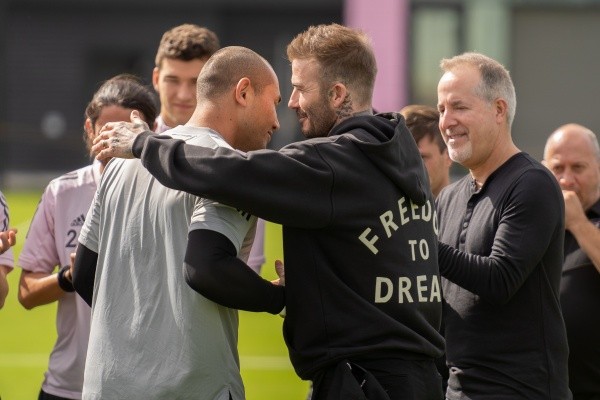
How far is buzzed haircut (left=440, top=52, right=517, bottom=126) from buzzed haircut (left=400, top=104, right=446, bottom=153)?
0.69 meters

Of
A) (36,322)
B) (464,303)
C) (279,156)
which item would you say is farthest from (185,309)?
(36,322)

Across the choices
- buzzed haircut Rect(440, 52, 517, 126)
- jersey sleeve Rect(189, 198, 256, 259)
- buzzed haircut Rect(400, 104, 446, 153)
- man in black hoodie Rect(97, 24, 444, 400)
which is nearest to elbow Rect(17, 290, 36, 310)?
man in black hoodie Rect(97, 24, 444, 400)

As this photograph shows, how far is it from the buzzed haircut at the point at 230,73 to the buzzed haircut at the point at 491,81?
101 cm

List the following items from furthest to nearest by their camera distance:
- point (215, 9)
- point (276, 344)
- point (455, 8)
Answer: point (215, 9) → point (455, 8) → point (276, 344)

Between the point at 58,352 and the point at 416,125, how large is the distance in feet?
5.89

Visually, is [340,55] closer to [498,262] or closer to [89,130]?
[498,262]

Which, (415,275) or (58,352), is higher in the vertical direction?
(415,275)

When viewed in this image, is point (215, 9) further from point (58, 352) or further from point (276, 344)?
point (58, 352)

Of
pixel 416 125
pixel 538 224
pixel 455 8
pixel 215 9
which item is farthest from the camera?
pixel 215 9

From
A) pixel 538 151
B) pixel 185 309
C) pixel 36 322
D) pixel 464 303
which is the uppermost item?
pixel 185 309

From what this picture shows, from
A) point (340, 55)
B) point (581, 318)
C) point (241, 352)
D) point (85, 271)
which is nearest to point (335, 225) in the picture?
point (340, 55)

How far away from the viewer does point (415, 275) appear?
3.00 meters

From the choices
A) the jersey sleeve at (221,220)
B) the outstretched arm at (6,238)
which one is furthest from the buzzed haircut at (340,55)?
the outstretched arm at (6,238)

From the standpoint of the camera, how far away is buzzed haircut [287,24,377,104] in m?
3.07
